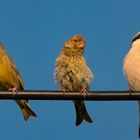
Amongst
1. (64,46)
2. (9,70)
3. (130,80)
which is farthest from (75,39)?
(130,80)

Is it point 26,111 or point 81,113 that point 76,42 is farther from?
point 26,111

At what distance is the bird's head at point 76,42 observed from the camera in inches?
330

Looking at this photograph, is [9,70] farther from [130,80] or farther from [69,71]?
[130,80]

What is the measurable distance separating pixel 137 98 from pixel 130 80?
2193 mm

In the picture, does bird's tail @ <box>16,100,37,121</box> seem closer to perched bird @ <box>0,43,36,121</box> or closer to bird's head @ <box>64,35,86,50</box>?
perched bird @ <box>0,43,36,121</box>

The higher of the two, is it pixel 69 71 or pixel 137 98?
pixel 69 71

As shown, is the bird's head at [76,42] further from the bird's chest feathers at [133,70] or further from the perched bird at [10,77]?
the bird's chest feathers at [133,70]

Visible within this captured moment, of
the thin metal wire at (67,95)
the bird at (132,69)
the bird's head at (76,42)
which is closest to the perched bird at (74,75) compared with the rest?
the bird's head at (76,42)

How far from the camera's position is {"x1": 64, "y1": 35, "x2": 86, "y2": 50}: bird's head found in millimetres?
8375

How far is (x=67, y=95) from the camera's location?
4.53 m

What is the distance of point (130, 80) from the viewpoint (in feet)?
22.1

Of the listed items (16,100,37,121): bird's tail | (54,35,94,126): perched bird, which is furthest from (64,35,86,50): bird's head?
(16,100,37,121): bird's tail

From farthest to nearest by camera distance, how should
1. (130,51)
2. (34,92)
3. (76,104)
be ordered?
1. (76,104)
2. (130,51)
3. (34,92)

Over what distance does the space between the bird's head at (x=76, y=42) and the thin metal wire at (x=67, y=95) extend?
12.6 ft
